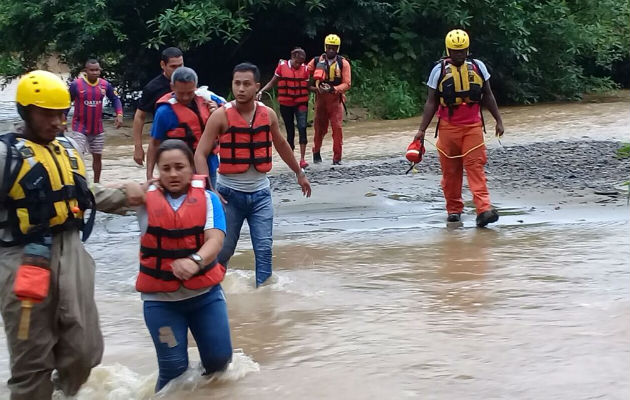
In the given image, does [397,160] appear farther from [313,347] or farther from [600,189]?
[313,347]

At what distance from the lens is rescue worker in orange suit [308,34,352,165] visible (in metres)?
14.3

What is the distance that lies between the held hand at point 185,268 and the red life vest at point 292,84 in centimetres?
1031

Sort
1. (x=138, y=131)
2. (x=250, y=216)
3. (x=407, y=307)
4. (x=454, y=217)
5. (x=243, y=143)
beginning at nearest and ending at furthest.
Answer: (x=407, y=307), (x=243, y=143), (x=250, y=216), (x=138, y=131), (x=454, y=217)

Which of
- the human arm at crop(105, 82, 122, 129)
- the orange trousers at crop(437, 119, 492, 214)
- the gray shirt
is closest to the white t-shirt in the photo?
the orange trousers at crop(437, 119, 492, 214)

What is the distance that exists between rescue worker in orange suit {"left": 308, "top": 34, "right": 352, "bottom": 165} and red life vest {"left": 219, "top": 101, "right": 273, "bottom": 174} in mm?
7206

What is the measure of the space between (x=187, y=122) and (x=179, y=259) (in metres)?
3.21

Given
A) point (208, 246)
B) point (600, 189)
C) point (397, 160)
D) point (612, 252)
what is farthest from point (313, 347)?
point (397, 160)

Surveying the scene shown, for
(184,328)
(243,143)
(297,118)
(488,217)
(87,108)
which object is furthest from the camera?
(297,118)

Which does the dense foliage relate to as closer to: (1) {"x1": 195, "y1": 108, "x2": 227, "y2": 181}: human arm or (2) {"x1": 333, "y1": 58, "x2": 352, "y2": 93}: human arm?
(2) {"x1": 333, "y1": 58, "x2": 352, "y2": 93}: human arm

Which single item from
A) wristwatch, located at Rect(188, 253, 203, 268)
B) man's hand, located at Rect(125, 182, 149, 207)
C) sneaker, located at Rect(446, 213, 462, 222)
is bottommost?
sneaker, located at Rect(446, 213, 462, 222)

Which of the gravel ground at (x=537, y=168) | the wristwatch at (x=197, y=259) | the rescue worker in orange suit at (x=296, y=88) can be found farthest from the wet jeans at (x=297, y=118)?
the wristwatch at (x=197, y=259)

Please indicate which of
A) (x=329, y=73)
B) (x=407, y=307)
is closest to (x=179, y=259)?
(x=407, y=307)

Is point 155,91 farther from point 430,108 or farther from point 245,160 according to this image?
point 430,108

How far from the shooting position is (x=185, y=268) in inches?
174
